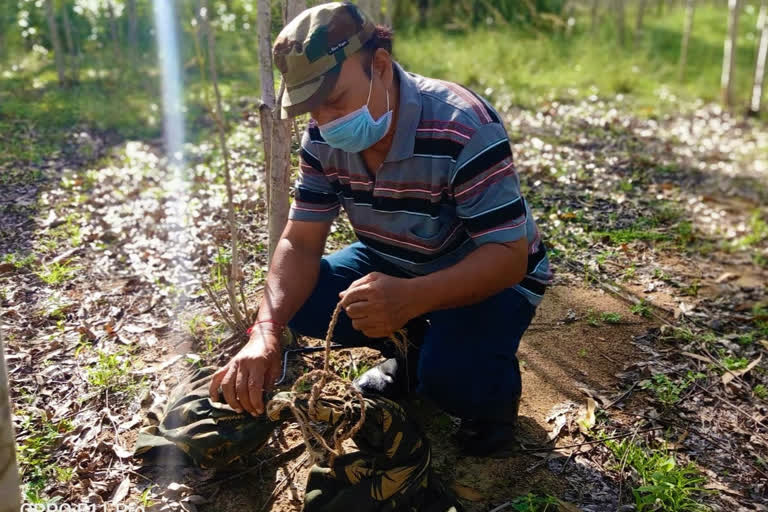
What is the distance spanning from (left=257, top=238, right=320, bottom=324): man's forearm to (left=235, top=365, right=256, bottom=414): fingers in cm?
26

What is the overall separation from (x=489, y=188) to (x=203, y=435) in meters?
1.15

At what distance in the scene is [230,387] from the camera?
1.94 metres

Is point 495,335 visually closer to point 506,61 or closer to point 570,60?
point 506,61

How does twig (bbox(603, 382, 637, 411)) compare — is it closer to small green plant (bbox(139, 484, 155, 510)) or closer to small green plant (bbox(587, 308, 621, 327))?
small green plant (bbox(587, 308, 621, 327))

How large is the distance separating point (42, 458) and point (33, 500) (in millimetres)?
222

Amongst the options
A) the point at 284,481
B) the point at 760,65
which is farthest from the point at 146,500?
the point at 760,65

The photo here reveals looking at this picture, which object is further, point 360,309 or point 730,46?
point 730,46

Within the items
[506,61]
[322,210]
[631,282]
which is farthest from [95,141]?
[506,61]

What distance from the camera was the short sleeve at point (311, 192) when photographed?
2.28 meters

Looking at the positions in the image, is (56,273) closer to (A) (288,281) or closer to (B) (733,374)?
(A) (288,281)

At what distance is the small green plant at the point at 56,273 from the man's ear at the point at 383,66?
6.55ft

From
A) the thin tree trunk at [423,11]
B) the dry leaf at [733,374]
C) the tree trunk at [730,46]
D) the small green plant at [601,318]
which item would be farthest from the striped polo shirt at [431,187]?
the thin tree trunk at [423,11]

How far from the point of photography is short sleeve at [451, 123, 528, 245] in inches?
77.7

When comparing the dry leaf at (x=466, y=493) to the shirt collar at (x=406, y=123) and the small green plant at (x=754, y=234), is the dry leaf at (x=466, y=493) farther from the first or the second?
the small green plant at (x=754, y=234)
